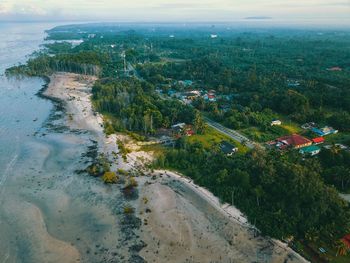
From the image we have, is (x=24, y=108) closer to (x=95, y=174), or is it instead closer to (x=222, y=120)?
(x=95, y=174)

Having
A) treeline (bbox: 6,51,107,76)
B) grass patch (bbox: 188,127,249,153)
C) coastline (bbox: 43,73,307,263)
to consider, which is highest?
treeline (bbox: 6,51,107,76)

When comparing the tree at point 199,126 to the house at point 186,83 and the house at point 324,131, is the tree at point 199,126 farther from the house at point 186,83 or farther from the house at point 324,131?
the house at point 186,83

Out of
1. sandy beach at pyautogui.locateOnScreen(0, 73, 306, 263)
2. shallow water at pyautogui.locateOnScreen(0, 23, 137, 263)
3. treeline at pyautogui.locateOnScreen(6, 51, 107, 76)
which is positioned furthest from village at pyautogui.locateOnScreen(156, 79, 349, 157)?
treeline at pyautogui.locateOnScreen(6, 51, 107, 76)

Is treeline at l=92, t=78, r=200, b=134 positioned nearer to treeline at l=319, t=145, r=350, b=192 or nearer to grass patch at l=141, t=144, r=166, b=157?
grass patch at l=141, t=144, r=166, b=157

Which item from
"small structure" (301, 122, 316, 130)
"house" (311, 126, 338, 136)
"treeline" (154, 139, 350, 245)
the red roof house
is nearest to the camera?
the red roof house

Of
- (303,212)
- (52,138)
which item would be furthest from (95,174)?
(303,212)

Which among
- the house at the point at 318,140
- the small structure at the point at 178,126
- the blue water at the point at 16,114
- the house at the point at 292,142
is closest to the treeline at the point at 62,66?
the blue water at the point at 16,114
